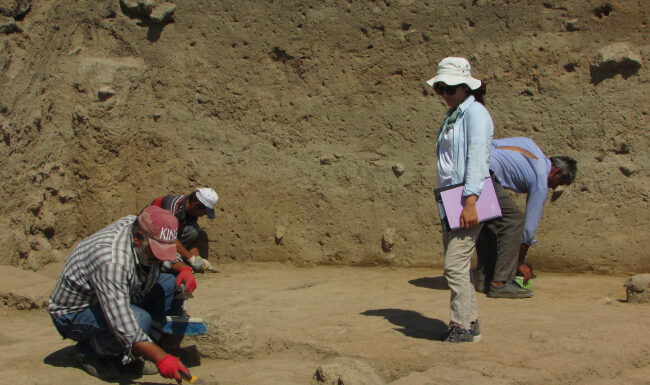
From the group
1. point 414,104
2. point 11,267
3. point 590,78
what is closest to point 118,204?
point 11,267

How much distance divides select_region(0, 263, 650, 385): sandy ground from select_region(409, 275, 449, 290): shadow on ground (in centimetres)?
4

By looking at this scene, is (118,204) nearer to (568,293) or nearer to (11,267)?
(11,267)

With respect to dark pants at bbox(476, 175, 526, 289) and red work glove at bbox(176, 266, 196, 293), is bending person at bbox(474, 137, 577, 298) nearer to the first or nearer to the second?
dark pants at bbox(476, 175, 526, 289)

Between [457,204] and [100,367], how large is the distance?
1846 mm

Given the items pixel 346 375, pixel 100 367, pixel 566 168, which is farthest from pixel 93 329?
pixel 566 168

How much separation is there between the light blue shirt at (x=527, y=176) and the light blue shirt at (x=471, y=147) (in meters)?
1.31

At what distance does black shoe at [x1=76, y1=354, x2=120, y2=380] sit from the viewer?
9.95 feet

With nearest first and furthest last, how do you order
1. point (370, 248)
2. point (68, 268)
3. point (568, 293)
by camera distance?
point (68, 268)
point (568, 293)
point (370, 248)

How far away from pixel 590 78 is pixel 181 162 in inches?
136

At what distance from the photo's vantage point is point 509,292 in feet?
14.1

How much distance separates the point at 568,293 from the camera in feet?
14.6

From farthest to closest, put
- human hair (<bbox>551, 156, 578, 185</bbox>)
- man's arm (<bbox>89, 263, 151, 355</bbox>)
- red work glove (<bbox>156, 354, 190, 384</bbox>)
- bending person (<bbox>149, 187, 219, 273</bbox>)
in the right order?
bending person (<bbox>149, 187, 219, 273</bbox>) < human hair (<bbox>551, 156, 578, 185</bbox>) < man's arm (<bbox>89, 263, 151, 355</bbox>) < red work glove (<bbox>156, 354, 190, 384</bbox>)

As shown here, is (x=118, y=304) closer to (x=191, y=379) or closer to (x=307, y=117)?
(x=191, y=379)

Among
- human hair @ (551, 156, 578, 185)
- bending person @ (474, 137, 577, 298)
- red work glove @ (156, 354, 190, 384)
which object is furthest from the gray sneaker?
red work glove @ (156, 354, 190, 384)
